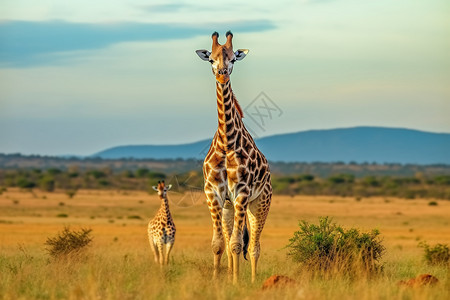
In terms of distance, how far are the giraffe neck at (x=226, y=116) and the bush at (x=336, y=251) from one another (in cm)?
290

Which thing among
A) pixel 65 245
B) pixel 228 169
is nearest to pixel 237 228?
pixel 228 169

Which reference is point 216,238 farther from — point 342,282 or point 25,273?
point 25,273

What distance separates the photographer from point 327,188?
73500 mm

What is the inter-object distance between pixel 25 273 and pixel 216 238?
3.01 m

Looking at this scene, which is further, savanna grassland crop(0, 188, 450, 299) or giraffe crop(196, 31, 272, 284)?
giraffe crop(196, 31, 272, 284)

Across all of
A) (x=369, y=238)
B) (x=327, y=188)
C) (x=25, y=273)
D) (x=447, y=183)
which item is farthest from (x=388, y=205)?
(x=25, y=273)

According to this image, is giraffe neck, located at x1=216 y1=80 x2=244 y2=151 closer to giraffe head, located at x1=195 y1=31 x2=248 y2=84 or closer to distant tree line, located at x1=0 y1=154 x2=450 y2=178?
giraffe head, located at x1=195 y1=31 x2=248 y2=84

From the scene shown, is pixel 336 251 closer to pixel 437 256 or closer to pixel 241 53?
pixel 437 256

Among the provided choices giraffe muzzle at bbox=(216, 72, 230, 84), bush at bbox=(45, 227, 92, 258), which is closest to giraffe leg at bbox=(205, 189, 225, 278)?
giraffe muzzle at bbox=(216, 72, 230, 84)

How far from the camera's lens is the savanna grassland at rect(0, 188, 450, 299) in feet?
34.7

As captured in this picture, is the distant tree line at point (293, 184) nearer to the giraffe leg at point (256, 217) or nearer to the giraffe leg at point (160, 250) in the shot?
the giraffe leg at point (160, 250)

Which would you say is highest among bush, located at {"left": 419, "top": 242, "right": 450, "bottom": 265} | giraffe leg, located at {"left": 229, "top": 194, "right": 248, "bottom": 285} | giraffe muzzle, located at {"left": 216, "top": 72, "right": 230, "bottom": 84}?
giraffe muzzle, located at {"left": 216, "top": 72, "right": 230, "bottom": 84}

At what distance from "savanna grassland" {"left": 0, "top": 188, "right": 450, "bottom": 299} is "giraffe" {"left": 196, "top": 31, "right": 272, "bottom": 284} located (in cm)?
67

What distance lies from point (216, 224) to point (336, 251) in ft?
9.85
